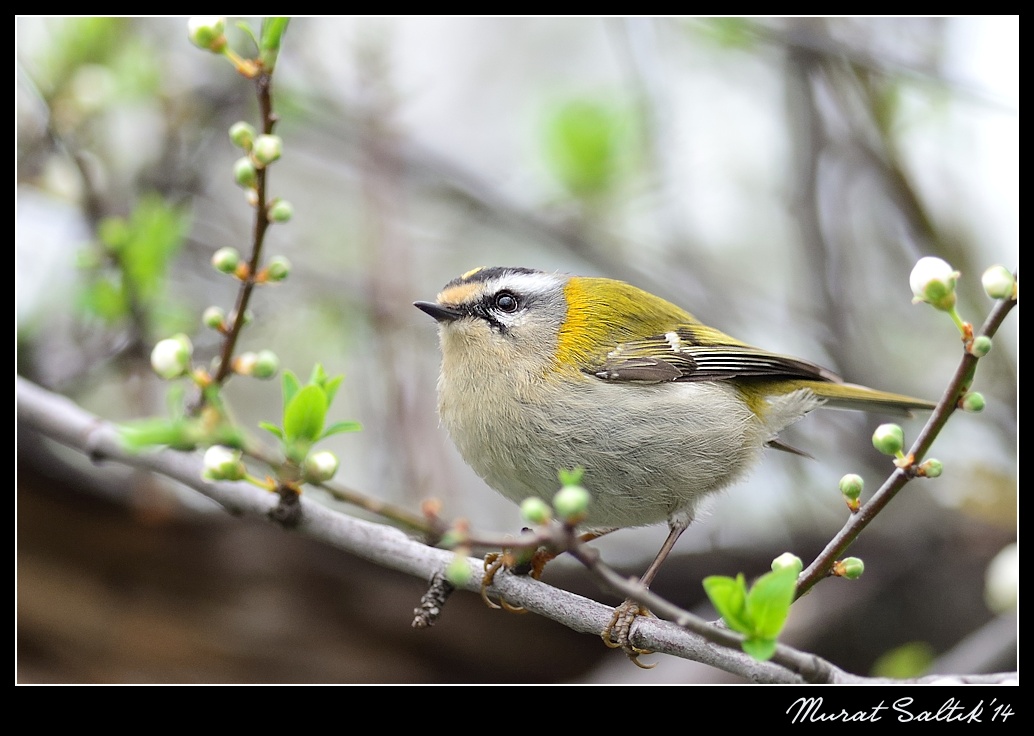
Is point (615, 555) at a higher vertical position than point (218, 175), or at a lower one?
lower

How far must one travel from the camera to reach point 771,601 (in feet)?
4.09

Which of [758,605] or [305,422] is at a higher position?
[305,422]

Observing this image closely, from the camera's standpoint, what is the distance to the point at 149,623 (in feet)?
9.06

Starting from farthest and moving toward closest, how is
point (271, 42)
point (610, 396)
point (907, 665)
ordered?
point (907, 665)
point (610, 396)
point (271, 42)

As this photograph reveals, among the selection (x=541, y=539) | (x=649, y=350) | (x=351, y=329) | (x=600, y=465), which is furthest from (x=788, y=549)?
(x=541, y=539)

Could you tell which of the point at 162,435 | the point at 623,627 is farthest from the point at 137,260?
the point at 623,627

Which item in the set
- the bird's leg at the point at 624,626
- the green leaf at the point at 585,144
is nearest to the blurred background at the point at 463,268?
the green leaf at the point at 585,144

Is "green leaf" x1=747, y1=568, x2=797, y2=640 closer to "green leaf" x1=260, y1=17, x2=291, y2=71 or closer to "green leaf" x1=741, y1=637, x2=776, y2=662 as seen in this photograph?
"green leaf" x1=741, y1=637, x2=776, y2=662

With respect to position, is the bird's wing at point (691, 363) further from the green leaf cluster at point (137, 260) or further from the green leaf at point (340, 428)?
the green leaf cluster at point (137, 260)

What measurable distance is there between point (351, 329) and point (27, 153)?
1.19 meters

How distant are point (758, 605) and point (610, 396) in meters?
0.84

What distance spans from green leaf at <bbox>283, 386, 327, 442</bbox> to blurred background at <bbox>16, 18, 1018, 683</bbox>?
3.48ft

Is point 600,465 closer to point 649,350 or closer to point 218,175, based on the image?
point 649,350

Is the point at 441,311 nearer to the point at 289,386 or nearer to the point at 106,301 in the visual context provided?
the point at 289,386
